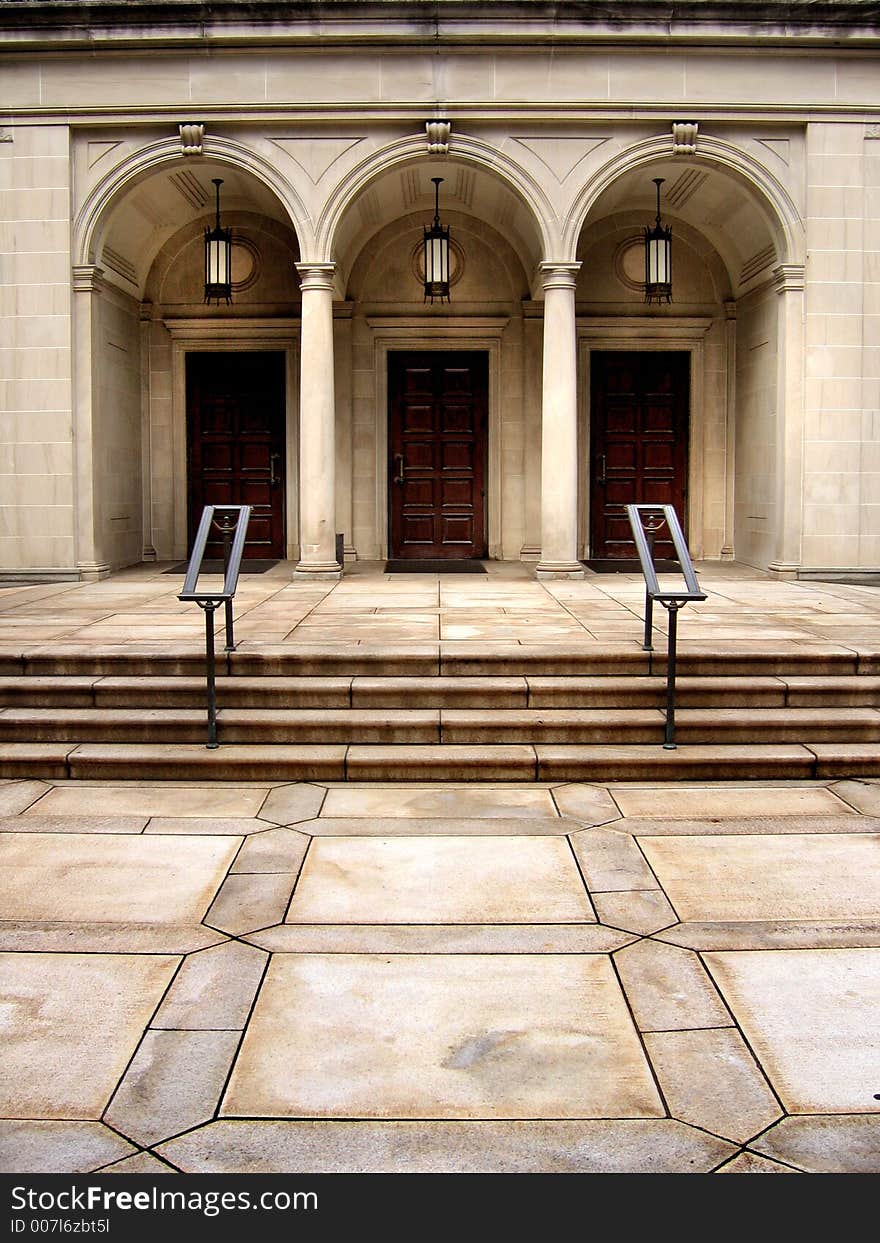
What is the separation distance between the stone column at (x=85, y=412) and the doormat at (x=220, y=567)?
1041 mm

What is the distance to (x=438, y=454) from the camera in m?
14.4

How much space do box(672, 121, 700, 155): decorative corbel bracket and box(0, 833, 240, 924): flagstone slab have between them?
30.6 ft

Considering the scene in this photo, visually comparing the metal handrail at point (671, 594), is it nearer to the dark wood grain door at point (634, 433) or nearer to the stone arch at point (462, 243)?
the dark wood grain door at point (634, 433)

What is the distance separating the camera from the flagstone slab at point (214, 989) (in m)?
3.47

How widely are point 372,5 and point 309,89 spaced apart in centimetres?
100

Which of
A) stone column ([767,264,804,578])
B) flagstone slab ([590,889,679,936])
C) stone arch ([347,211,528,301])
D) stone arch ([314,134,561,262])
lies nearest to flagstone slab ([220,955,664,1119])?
flagstone slab ([590,889,679,936])

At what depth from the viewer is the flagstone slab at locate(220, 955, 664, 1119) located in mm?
3025

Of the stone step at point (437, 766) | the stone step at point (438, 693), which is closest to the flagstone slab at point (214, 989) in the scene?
the stone step at point (437, 766)

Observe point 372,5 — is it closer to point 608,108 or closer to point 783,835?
point 608,108

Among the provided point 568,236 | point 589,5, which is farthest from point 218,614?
point 589,5

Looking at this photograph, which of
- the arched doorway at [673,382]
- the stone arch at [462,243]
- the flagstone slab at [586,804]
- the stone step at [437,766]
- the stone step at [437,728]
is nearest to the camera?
the flagstone slab at [586,804]

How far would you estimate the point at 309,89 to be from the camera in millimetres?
11547

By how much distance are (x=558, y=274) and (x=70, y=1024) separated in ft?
32.8

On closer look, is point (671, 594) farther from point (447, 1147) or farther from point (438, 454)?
point (438, 454)
